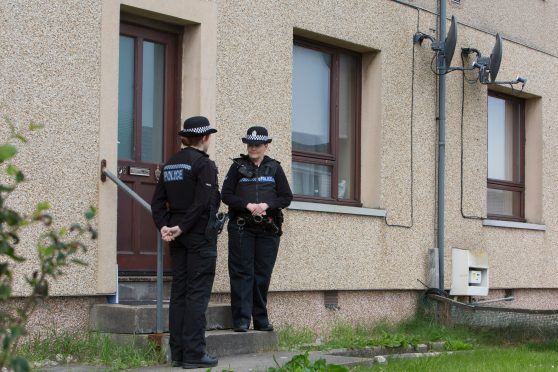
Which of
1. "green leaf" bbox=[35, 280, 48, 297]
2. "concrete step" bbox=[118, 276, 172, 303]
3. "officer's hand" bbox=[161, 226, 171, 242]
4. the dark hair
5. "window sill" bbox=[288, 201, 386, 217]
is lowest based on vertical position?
"concrete step" bbox=[118, 276, 172, 303]

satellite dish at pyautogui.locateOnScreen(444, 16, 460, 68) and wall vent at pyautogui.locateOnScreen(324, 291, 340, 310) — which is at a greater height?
satellite dish at pyautogui.locateOnScreen(444, 16, 460, 68)

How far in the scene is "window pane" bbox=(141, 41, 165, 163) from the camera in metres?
9.33

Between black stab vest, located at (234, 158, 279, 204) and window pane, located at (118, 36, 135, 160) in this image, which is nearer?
black stab vest, located at (234, 158, 279, 204)

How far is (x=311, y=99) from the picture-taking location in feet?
36.6

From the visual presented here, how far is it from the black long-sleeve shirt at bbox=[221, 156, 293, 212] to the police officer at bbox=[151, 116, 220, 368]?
1152 mm

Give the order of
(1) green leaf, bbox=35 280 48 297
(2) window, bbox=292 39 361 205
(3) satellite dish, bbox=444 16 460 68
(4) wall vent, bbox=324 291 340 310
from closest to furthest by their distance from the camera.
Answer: (1) green leaf, bbox=35 280 48 297
(4) wall vent, bbox=324 291 340 310
(2) window, bbox=292 39 361 205
(3) satellite dish, bbox=444 16 460 68

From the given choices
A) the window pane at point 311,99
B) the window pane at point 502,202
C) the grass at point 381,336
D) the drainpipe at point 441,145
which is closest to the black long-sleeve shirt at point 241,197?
the grass at point 381,336

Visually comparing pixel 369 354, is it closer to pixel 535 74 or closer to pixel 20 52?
pixel 20 52

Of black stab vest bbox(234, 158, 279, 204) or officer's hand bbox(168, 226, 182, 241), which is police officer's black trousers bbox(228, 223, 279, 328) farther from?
officer's hand bbox(168, 226, 182, 241)

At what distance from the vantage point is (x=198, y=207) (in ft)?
24.2

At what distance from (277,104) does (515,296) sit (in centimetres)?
501

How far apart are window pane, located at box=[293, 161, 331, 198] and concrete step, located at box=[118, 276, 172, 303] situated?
2.18 meters

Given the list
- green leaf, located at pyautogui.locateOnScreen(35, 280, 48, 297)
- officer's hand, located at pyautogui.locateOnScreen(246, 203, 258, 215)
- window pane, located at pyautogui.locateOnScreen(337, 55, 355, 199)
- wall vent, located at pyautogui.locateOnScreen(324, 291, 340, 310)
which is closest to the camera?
green leaf, located at pyautogui.locateOnScreen(35, 280, 48, 297)

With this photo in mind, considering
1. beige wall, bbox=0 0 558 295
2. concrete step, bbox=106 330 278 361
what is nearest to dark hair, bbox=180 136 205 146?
beige wall, bbox=0 0 558 295
